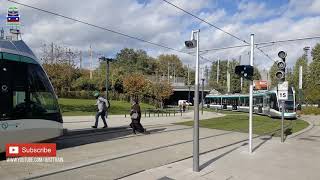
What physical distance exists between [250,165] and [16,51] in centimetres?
696

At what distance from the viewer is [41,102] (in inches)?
423

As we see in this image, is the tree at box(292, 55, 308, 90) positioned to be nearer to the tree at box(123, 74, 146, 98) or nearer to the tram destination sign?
the tree at box(123, 74, 146, 98)

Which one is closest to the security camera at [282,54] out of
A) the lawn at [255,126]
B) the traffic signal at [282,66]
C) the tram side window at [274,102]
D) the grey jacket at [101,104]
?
the traffic signal at [282,66]

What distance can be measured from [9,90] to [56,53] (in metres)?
39.0

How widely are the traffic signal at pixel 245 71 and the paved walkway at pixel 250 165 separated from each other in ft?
8.24

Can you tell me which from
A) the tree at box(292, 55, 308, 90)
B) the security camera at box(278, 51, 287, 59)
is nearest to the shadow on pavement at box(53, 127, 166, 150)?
the security camera at box(278, 51, 287, 59)

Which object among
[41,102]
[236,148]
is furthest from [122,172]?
[236,148]

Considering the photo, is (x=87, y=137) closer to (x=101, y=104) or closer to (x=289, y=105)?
(x=101, y=104)

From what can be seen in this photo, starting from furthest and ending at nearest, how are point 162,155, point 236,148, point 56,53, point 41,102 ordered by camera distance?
point 56,53
point 236,148
point 162,155
point 41,102

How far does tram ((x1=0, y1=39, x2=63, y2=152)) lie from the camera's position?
9.58 meters

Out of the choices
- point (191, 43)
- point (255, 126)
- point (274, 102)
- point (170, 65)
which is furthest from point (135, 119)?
point (170, 65)

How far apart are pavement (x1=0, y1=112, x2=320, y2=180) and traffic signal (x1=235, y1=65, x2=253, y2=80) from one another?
2.51 metres

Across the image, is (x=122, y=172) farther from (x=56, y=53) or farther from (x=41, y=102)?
(x=56, y=53)

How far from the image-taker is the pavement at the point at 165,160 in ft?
28.4
